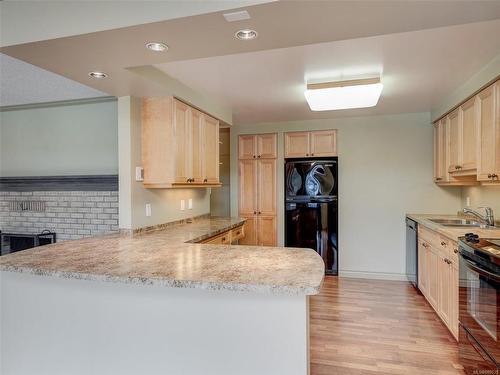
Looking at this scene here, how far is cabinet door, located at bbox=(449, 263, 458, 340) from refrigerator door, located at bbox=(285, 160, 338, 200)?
1.95 metres

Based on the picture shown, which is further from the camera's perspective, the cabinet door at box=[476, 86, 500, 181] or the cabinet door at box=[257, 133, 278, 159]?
the cabinet door at box=[257, 133, 278, 159]

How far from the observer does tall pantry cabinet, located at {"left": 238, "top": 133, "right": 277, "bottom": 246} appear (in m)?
4.80

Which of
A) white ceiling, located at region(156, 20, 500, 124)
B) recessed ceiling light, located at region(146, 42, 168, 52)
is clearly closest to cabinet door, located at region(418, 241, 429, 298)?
white ceiling, located at region(156, 20, 500, 124)

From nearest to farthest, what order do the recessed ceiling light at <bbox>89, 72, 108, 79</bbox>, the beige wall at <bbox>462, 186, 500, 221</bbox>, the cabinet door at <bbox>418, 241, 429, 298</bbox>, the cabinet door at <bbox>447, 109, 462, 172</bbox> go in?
the recessed ceiling light at <bbox>89, 72, 108, 79</bbox>
the beige wall at <bbox>462, 186, 500, 221</bbox>
the cabinet door at <bbox>447, 109, 462, 172</bbox>
the cabinet door at <bbox>418, 241, 429, 298</bbox>

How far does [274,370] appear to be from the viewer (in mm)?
1449

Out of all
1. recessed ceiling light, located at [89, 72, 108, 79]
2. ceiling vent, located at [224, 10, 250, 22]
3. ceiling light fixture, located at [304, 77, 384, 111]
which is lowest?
ceiling vent, located at [224, 10, 250, 22]

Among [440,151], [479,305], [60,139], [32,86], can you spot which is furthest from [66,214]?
[440,151]

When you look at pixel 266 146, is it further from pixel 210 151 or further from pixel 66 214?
pixel 66 214

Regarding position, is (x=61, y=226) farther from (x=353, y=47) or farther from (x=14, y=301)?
(x=353, y=47)

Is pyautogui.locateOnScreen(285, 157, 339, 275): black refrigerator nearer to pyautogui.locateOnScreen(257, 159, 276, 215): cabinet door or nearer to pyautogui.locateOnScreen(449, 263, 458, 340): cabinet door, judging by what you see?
pyautogui.locateOnScreen(257, 159, 276, 215): cabinet door

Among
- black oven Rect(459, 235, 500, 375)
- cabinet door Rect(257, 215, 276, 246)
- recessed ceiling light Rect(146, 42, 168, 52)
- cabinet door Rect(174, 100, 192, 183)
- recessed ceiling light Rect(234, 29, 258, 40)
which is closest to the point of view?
recessed ceiling light Rect(234, 29, 258, 40)

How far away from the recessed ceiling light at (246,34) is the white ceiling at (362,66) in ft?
2.45

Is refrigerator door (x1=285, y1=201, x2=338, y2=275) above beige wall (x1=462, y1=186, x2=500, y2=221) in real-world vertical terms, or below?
below

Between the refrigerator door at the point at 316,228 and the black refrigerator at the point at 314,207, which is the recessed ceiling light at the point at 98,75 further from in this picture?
the refrigerator door at the point at 316,228
